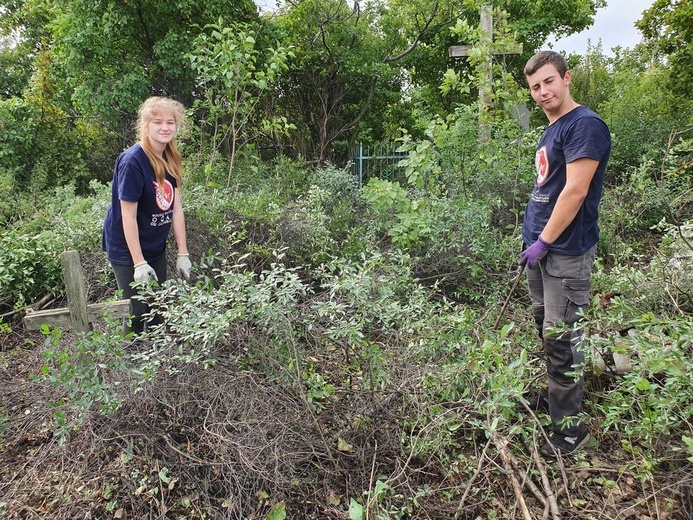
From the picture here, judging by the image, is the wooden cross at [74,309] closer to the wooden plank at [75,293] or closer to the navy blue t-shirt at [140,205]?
the wooden plank at [75,293]

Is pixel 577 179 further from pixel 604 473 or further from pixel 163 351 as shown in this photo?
pixel 163 351

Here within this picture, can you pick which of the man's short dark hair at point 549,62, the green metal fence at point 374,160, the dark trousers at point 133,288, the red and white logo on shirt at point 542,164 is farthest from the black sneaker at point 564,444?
the green metal fence at point 374,160

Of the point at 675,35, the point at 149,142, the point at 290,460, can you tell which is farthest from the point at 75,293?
the point at 675,35

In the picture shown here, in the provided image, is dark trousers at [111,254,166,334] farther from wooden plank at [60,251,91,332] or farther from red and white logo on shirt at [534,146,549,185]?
red and white logo on shirt at [534,146,549,185]

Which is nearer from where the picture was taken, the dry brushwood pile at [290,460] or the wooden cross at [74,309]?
the dry brushwood pile at [290,460]

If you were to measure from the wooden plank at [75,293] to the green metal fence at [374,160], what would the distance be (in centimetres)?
628

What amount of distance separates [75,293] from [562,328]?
2.52m

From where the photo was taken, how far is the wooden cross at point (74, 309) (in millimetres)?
2300

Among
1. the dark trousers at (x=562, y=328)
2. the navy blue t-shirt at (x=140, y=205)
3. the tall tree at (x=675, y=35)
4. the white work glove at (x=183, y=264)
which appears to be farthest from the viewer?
the tall tree at (x=675, y=35)

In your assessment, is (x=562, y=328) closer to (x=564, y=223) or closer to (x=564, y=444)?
(x=564, y=223)

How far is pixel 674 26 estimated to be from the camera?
785 centimetres

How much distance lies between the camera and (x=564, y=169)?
221 centimetres

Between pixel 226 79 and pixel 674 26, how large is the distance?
817 centimetres

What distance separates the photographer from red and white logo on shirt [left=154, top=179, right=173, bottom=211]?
2.66 meters
